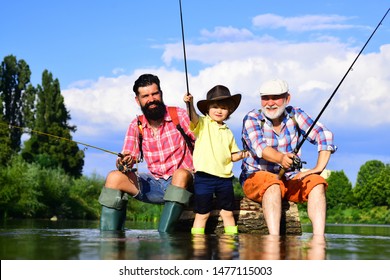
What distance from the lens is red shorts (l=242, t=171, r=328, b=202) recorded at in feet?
24.4

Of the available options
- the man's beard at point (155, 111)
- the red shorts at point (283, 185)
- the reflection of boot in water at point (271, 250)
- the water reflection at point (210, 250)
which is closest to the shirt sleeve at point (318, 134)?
the red shorts at point (283, 185)

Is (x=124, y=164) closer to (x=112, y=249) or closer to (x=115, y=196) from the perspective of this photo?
(x=115, y=196)

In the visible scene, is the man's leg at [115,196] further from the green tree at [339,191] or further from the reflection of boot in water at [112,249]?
the green tree at [339,191]

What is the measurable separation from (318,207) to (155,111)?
2.24 metres

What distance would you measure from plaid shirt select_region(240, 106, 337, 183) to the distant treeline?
26885 mm

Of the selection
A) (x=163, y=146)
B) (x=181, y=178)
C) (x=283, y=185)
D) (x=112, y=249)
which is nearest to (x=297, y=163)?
(x=283, y=185)

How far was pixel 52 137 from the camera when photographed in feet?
176

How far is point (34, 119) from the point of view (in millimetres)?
57438

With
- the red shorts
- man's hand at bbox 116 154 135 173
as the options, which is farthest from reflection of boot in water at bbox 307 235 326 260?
man's hand at bbox 116 154 135 173

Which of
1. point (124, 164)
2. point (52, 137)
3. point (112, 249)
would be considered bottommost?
point (112, 249)

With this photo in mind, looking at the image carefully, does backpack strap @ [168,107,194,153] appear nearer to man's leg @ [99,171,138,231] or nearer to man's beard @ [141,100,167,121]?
man's beard @ [141,100,167,121]
